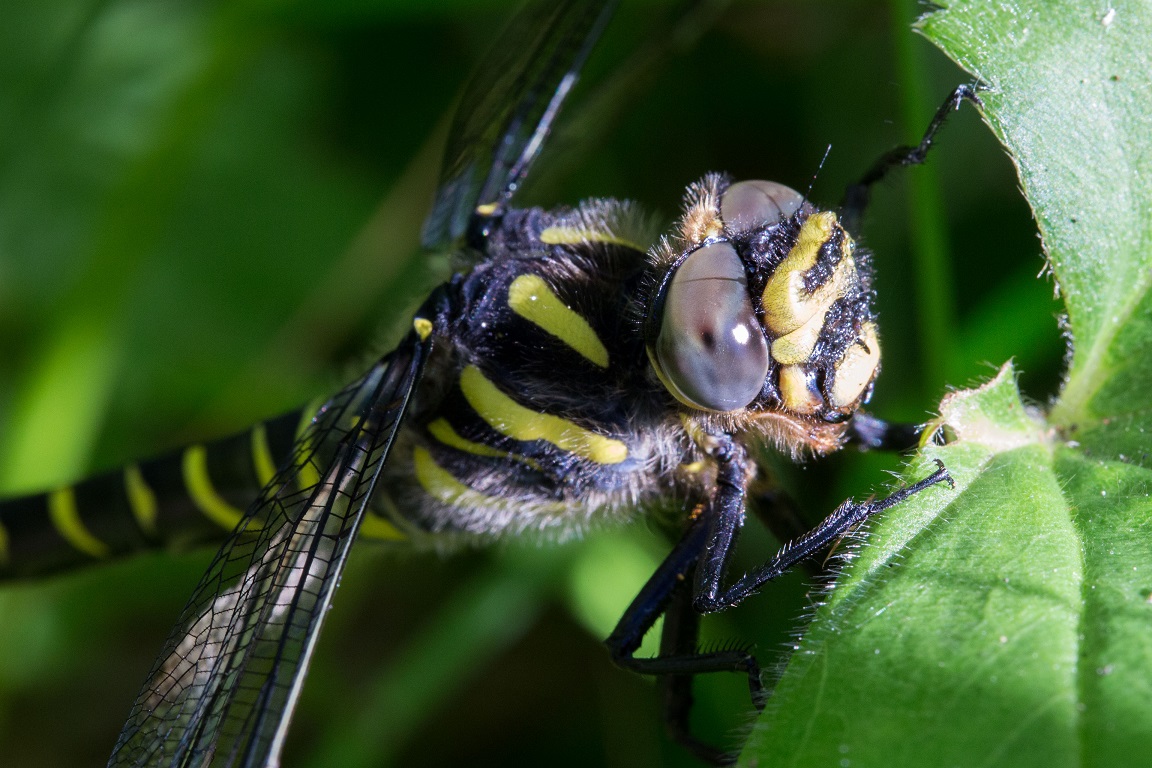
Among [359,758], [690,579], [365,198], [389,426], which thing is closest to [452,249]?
[389,426]

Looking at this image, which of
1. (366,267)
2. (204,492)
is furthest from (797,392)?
(366,267)

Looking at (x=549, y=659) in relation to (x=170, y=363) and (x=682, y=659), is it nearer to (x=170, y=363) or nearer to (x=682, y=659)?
(x=682, y=659)

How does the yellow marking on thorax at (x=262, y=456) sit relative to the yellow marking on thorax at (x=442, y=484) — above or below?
above

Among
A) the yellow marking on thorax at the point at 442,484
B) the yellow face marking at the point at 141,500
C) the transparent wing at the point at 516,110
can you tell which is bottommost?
the yellow marking on thorax at the point at 442,484

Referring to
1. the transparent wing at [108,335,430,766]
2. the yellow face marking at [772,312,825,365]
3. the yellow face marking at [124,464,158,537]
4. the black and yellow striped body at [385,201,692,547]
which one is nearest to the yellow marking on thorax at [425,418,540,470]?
the black and yellow striped body at [385,201,692,547]

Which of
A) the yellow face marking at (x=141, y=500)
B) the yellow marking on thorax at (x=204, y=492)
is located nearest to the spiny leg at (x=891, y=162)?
the yellow marking on thorax at (x=204, y=492)

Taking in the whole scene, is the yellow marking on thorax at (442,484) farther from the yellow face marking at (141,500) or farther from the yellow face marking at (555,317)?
the yellow face marking at (141,500)
